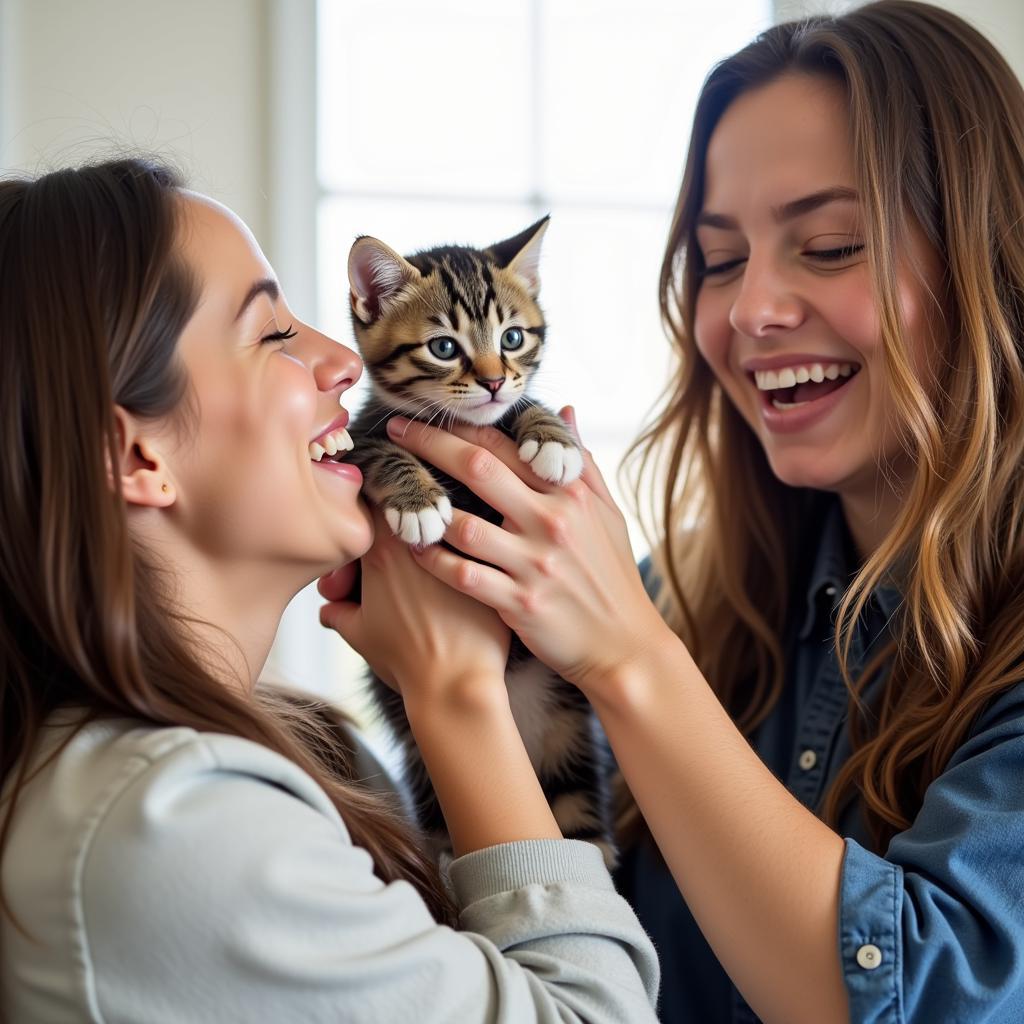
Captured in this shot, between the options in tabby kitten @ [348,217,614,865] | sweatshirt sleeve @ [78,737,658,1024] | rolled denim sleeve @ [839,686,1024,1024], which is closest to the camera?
sweatshirt sleeve @ [78,737,658,1024]

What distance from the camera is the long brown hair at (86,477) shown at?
90cm

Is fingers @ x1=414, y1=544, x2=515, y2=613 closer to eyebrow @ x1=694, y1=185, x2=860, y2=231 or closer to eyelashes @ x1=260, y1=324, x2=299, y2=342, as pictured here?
eyelashes @ x1=260, y1=324, x2=299, y2=342

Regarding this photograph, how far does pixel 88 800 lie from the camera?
2.62 ft

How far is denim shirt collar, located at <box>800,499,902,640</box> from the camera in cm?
156

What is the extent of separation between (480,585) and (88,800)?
540mm

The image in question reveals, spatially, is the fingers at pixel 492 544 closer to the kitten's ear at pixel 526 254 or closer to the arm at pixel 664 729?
the arm at pixel 664 729

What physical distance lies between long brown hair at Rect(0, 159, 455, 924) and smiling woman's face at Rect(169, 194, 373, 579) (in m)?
0.03

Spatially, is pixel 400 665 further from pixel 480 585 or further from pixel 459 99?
pixel 459 99

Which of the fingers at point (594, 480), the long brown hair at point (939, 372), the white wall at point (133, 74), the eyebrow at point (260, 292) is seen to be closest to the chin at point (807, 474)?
the long brown hair at point (939, 372)

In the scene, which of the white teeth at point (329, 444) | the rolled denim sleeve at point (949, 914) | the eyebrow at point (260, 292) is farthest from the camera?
the white teeth at point (329, 444)

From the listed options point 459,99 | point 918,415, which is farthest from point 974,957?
point 459,99

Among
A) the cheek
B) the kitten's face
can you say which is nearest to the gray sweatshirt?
the kitten's face

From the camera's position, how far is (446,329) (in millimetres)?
Result: 1507

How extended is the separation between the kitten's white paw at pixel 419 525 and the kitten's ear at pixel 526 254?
0.49 m
